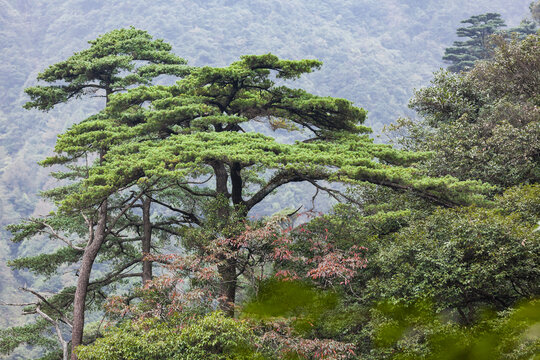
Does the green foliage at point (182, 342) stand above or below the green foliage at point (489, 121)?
below

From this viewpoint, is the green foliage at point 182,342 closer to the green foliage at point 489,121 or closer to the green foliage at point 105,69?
the green foliage at point 489,121

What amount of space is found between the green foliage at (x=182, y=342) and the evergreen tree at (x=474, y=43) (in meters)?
40.1

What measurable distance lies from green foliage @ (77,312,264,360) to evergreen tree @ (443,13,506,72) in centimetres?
4006

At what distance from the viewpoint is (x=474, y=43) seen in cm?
4556

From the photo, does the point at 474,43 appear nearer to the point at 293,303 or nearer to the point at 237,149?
the point at 237,149

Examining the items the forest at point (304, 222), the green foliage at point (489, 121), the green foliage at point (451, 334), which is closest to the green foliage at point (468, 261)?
the forest at point (304, 222)

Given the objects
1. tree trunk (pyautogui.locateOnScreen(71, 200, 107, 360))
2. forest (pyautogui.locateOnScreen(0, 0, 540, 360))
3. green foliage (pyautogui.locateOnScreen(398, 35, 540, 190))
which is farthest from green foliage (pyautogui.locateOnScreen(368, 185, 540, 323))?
tree trunk (pyautogui.locateOnScreen(71, 200, 107, 360))

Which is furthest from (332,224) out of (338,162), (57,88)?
(57,88)

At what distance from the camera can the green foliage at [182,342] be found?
7605 mm

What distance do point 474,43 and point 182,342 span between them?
45518 mm

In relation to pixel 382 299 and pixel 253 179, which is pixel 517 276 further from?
pixel 253 179

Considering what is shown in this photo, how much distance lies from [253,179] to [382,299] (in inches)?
308

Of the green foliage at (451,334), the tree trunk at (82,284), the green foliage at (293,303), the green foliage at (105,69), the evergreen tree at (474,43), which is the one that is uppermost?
the evergreen tree at (474,43)

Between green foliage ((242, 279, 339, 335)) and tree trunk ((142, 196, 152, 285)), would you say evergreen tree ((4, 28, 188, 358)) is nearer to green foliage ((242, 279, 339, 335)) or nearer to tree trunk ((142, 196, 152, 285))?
tree trunk ((142, 196, 152, 285))
